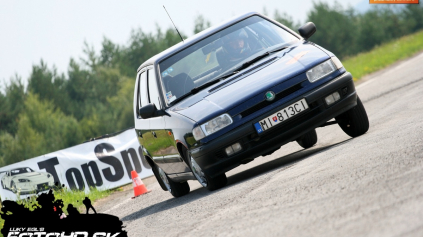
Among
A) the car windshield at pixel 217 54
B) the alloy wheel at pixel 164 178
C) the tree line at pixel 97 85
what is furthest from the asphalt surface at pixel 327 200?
the tree line at pixel 97 85

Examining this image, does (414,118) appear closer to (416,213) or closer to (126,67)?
(416,213)

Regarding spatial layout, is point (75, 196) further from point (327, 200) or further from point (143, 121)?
point (327, 200)

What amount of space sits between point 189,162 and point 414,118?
2833 mm

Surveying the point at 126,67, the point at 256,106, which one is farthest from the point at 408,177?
the point at 126,67

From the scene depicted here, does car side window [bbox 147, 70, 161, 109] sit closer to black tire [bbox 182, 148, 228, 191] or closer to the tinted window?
the tinted window

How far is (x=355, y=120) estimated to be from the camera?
7.88 m

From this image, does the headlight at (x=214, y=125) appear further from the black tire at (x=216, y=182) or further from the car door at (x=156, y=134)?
the car door at (x=156, y=134)

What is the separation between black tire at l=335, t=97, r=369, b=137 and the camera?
780cm

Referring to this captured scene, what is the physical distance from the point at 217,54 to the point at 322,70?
1416mm

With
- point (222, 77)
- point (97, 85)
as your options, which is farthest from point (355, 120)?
point (97, 85)

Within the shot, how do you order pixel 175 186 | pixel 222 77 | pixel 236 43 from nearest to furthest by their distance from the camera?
pixel 222 77 < pixel 236 43 < pixel 175 186

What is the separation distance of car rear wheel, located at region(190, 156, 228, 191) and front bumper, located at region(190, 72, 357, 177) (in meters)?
0.14

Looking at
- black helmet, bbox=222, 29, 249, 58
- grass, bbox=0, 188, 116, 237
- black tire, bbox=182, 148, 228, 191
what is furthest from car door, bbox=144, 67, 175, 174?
grass, bbox=0, 188, 116, 237

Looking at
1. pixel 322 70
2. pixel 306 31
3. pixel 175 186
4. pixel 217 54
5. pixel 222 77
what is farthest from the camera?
pixel 175 186
